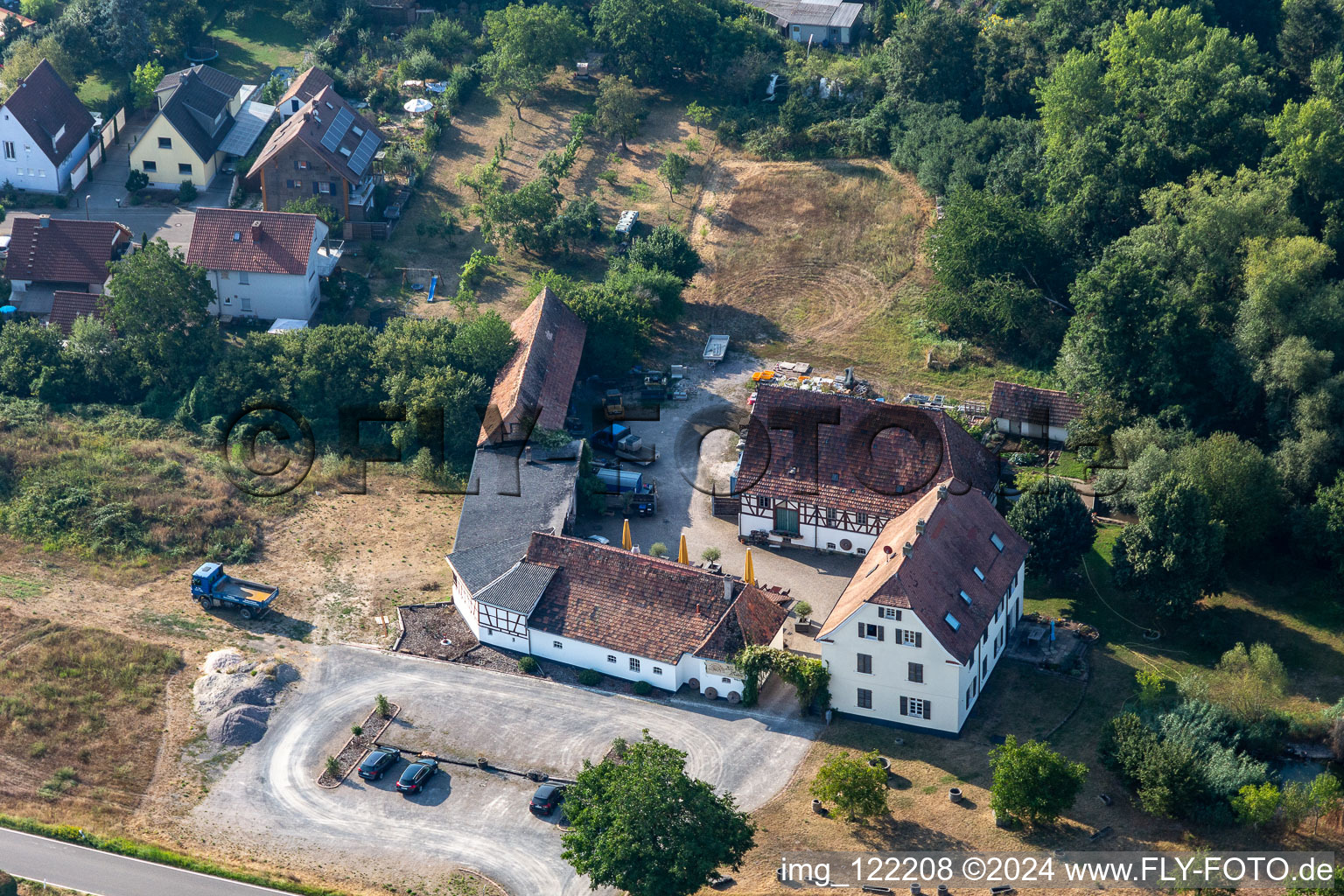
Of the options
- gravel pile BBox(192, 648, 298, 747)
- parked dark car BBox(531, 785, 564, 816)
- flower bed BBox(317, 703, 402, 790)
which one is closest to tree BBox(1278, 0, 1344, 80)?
parked dark car BBox(531, 785, 564, 816)

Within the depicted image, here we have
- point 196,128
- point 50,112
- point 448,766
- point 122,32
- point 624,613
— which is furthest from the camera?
point 122,32

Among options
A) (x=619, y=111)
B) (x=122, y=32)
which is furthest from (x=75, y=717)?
(x=122, y=32)

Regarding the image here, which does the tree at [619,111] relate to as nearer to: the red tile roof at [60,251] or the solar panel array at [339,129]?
the solar panel array at [339,129]

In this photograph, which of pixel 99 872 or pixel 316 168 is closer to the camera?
pixel 99 872

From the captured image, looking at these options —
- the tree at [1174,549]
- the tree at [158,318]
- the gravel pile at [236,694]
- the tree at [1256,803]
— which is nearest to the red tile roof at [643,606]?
the gravel pile at [236,694]

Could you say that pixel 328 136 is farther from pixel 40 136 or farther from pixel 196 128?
pixel 40 136

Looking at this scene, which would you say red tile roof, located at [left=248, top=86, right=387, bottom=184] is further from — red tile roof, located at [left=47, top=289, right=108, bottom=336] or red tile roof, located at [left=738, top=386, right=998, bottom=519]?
red tile roof, located at [left=738, top=386, right=998, bottom=519]
